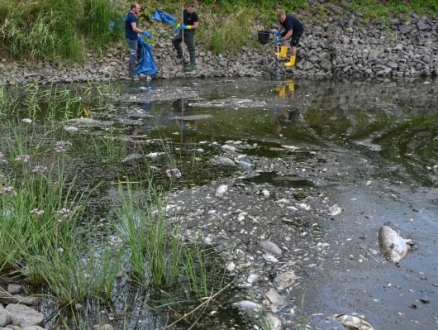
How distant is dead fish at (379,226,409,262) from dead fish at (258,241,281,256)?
0.89 meters

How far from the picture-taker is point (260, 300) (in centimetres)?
427

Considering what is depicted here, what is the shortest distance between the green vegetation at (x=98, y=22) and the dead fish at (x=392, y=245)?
10.2m

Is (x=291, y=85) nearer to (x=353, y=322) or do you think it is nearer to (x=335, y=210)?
(x=335, y=210)

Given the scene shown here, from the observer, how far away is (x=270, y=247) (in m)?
5.01

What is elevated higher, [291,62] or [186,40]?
[186,40]

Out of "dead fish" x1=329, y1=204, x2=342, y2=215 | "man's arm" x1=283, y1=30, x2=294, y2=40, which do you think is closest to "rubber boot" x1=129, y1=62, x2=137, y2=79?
"man's arm" x1=283, y1=30, x2=294, y2=40

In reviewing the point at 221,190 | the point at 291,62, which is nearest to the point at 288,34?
the point at 291,62

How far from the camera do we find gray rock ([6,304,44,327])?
12.2 feet

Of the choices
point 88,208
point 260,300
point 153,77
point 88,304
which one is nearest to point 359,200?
point 260,300

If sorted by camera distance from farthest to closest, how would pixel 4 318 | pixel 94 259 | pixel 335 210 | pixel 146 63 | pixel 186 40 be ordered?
pixel 186 40 → pixel 146 63 → pixel 335 210 → pixel 94 259 → pixel 4 318

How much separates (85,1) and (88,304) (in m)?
11.6

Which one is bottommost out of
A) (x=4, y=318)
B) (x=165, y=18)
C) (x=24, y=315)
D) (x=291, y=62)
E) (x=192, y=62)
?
(x=291, y=62)

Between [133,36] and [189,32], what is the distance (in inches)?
55.8

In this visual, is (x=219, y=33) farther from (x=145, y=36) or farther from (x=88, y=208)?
(x=88, y=208)
